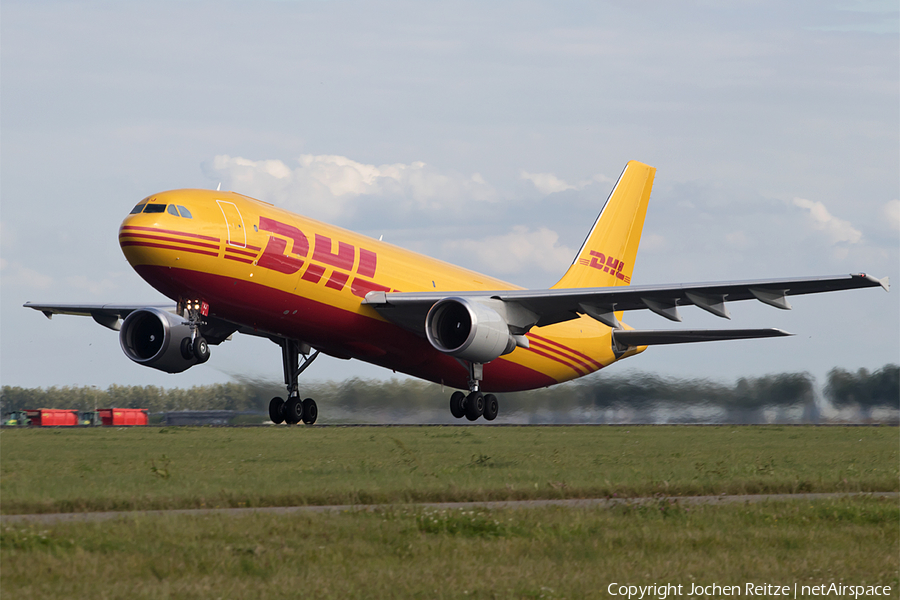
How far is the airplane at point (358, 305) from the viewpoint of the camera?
78.5 feet

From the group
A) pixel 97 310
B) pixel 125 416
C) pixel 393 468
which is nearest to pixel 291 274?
pixel 393 468

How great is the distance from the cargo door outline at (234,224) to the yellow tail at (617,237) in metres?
14.9

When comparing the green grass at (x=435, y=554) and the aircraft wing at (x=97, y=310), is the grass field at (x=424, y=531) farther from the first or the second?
the aircraft wing at (x=97, y=310)

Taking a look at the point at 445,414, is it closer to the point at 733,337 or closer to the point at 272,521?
the point at 733,337

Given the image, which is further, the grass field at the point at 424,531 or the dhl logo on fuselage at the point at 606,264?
the dhl logo on fuselage at the point at 606,264

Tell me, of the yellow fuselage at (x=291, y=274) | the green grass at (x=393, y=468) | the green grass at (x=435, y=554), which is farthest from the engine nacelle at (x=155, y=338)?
the green grass at (x=435, y=554)

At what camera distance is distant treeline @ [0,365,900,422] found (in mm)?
34312

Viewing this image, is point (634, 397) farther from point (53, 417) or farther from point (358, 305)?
point (53, 417)

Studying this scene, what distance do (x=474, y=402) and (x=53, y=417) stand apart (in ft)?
82.9

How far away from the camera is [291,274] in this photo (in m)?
25.3

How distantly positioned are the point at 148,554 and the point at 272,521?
1704 mm

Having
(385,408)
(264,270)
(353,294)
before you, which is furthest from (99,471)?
(385,408)

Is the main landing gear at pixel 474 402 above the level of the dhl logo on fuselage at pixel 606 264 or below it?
below

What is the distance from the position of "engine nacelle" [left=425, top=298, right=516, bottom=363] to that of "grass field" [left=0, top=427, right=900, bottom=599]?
8.28 meters
